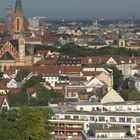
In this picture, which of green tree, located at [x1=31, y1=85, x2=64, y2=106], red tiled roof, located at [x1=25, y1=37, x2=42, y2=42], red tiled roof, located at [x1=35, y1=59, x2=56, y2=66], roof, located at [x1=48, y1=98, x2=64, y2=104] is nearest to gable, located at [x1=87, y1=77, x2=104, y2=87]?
green tree, located at [x1=31, y1=85, x2=64, y2=106]

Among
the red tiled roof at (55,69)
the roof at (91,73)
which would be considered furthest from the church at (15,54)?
the roof at (91,73)

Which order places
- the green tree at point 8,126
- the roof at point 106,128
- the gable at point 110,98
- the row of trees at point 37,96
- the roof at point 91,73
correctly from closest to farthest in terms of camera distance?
the green tree at point 8,126 < the roof at point 106,128 < the row of trees at point 37,96 < the gable at point 110,98 < the roof at point 91,73

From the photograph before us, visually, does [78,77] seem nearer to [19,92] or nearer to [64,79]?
[64,79]

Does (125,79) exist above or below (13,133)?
below

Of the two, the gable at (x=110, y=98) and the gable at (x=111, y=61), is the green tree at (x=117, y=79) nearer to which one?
the gable at (x=111, y=61)

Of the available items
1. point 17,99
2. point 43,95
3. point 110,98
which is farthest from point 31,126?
point 43,95

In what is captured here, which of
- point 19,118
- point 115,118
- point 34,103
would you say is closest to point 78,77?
point 34,103

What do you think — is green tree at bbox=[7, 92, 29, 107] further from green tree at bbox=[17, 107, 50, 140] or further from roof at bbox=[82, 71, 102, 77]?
roof at bbox=[82, 71, 102, 77]

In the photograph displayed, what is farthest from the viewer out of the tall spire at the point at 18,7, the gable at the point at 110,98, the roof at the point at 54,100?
the tall spire at the point at 18,7

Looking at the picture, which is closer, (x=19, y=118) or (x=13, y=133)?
(x=13, y=133)
